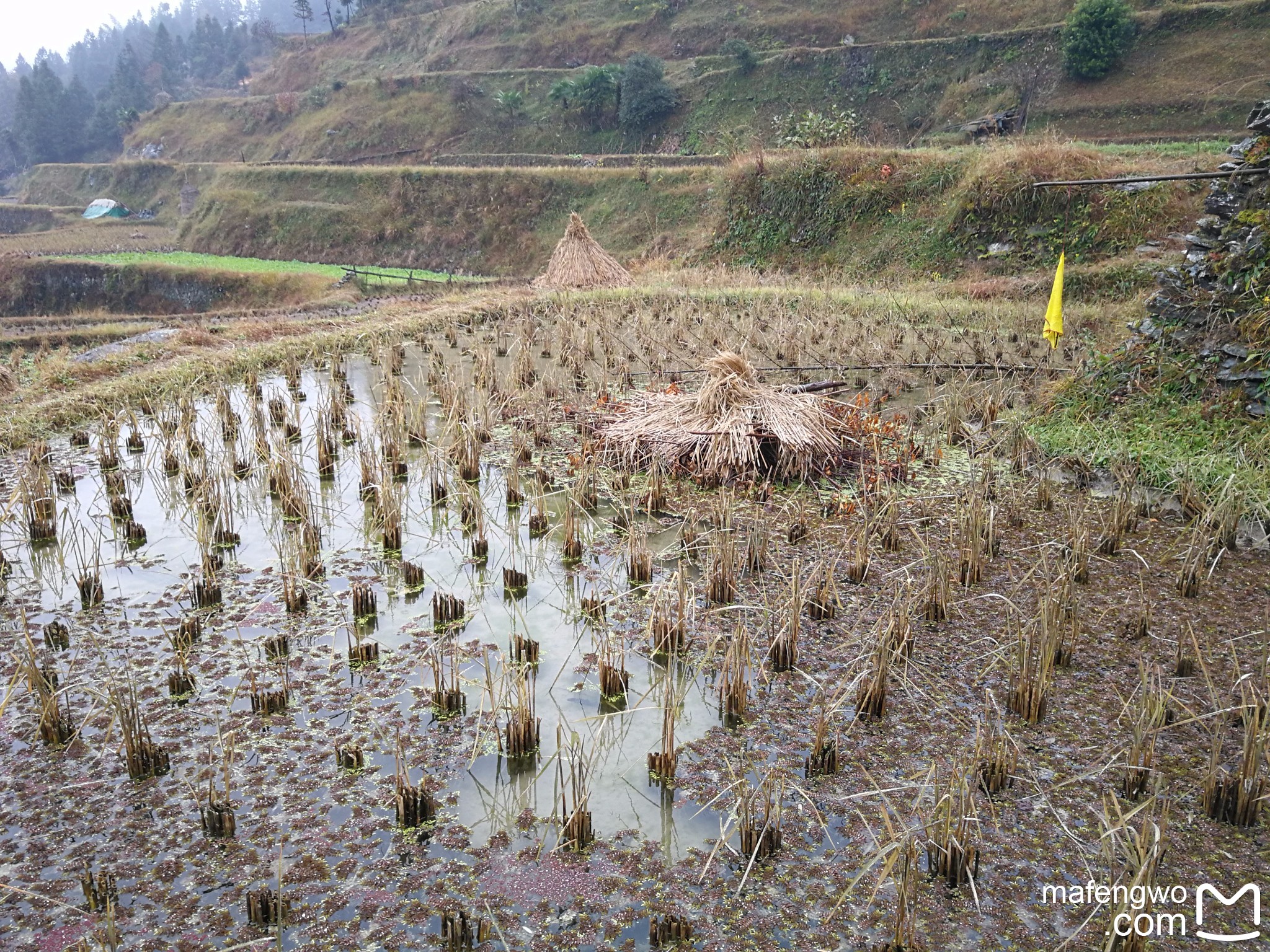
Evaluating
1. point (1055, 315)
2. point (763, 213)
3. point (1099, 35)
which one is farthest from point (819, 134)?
point (1055, 315)

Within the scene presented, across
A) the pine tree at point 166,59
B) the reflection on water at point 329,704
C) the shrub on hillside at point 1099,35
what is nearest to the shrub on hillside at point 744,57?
the shrub on hillside at point 1099,35

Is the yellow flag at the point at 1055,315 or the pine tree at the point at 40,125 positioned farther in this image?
the pine tree at the point at 40,125

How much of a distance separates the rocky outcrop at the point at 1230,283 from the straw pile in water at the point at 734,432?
3.02m

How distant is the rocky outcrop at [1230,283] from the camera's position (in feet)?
22.9

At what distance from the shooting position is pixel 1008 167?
18250mm

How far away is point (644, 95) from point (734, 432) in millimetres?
41327

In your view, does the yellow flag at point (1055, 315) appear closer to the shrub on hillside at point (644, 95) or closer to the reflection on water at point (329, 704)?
the reflection on water at point (329, 704)

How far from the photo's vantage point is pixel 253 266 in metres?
31.3

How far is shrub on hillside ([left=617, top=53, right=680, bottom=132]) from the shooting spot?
44.3 metres

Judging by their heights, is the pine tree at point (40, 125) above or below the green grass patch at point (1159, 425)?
above

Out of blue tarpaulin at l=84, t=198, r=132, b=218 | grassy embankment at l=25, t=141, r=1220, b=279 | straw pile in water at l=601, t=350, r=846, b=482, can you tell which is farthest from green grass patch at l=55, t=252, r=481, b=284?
straw pile in water at l=601, t=350, r=846, b=482

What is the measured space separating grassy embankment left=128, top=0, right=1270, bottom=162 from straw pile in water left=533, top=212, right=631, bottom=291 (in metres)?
14.1

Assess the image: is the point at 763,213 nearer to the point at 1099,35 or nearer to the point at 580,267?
the point at 580,267

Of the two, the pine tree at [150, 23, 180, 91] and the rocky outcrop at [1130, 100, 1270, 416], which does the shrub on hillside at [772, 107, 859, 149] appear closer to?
the rocky outcrop at [1130, 100, 1270, 416]
